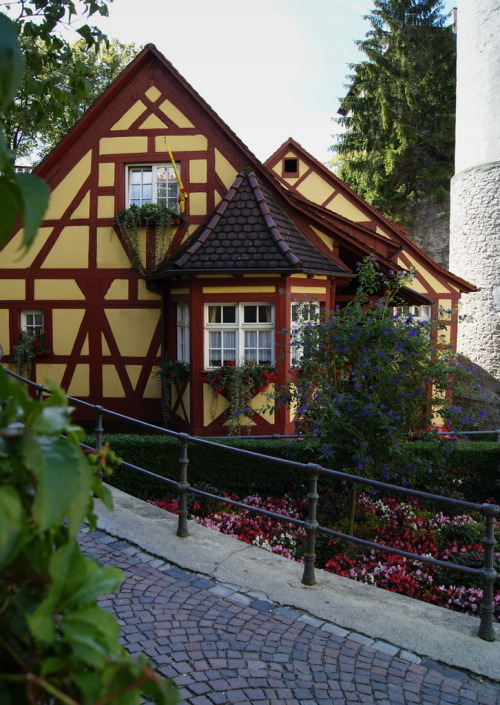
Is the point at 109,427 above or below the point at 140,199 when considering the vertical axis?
below

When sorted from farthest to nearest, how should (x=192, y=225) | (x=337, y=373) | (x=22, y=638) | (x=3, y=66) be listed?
1. (x=192, y=225)
2. (x=337, y=373)
3. (x=22, y=638)
4. (x=3, y=66)

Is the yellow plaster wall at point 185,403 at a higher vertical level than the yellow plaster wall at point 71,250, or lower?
lower

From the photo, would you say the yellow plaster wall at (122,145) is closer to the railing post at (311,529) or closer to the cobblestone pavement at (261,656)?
the railing post at (311,529)

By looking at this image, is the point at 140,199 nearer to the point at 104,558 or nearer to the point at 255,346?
the point at 255,346

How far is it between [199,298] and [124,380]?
2571mm

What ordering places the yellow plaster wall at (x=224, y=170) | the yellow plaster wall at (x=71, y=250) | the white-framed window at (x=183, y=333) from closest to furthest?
1. the white-framed window at (x=183, y=333)
2. the yellow plaster wall at (x=224, y=170)
3. the yellow plaster wall at (x=71, y=250)

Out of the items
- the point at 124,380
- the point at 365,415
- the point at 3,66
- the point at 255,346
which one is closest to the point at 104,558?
the point at 365,415

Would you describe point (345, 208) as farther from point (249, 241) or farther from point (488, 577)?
point (488, 577)

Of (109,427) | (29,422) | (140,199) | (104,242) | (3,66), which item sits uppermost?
(140,199)

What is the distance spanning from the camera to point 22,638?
41.9 inches

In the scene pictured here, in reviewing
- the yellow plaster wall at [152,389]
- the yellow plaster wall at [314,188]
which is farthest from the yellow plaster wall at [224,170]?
the yellow plaster wall at [314,188]

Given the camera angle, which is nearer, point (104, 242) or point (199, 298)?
point (199, 298)

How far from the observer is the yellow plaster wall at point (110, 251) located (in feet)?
38.6

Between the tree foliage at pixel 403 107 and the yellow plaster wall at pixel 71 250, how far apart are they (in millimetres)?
16112
